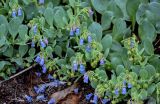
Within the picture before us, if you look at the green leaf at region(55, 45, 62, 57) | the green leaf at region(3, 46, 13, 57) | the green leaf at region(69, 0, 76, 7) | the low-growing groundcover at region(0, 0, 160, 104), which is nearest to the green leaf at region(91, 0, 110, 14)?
the low-growing groundcover at region(0, 0, 160, 104)

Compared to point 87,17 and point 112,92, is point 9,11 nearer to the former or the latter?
point 87,17

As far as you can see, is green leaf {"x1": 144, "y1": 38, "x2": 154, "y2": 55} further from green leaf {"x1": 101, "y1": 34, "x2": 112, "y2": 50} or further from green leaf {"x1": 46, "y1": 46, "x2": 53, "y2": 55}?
green leaf {"x1": 46, "y1": 46, "x2": 53, "y2": 55}

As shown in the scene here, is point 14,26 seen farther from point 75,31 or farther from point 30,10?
point 75,31

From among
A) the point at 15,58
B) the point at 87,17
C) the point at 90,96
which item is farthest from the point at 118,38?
the point at 15,58

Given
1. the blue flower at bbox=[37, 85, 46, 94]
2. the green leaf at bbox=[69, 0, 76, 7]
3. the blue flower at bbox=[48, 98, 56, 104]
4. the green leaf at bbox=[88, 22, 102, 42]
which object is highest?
the green leaf at bbox=[69, 0, 76, 7]

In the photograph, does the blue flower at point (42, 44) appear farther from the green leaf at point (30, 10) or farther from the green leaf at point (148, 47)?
the green leaf at point (148, 47)

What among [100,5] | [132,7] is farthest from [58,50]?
[132,7]
